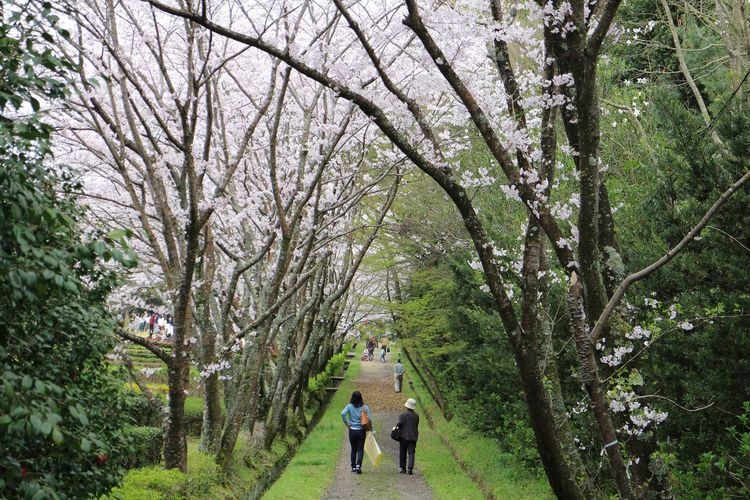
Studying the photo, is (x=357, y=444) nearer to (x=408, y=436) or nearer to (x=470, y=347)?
(x=408, y=436)

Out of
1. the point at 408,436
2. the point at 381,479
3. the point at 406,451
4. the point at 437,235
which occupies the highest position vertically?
the point at 437,235

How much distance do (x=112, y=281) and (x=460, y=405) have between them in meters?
15.5

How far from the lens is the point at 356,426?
12742mm

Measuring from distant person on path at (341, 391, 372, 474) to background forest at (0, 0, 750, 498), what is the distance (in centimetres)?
180

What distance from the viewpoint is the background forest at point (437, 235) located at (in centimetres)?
321

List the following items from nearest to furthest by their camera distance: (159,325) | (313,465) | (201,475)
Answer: (201,475), (313,465), (159,325)

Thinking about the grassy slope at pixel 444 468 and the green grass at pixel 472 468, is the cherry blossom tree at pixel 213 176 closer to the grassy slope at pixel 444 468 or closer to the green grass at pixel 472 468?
the grassy slope at pixel 444 468

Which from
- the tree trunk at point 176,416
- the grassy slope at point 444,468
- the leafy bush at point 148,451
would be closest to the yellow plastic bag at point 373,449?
the grassy slope at point 444,468

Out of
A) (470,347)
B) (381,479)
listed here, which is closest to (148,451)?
(381,479)

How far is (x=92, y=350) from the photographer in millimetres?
3488

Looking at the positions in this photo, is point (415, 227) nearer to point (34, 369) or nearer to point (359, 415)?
point (359, 415)

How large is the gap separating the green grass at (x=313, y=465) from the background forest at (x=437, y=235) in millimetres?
632

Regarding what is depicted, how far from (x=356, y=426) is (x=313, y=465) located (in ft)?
4.98

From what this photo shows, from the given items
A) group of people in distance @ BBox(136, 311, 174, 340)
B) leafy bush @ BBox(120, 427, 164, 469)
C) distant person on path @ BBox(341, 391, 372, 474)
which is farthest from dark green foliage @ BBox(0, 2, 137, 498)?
group of people in distance @ BBox(136, 311, 174, 340)
